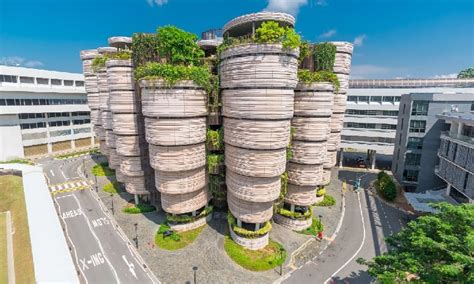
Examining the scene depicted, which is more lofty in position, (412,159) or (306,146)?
(306,146)

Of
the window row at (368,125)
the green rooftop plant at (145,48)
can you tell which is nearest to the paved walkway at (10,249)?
the green rooftop plant at (145,48)

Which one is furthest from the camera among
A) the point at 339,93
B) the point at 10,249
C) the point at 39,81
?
the point at 39,81

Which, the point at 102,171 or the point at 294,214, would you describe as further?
the point at 102,171

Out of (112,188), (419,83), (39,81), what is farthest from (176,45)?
(419,83)

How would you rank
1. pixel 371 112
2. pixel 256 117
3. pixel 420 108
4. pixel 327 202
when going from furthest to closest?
pixel 371 112 → pixel 420 108 → pixel 327 202 → pixel 256 117

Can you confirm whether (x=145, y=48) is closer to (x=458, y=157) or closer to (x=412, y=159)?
(x=458, y=157)

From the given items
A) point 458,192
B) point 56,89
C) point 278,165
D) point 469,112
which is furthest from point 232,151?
point 56,89

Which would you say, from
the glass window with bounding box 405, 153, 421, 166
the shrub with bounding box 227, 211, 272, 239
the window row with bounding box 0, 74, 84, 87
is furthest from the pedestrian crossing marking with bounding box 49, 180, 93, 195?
the glass window with bounding box 405, 153, 421, 166
